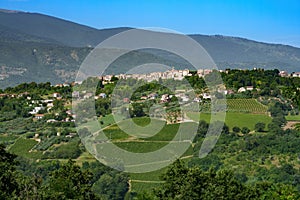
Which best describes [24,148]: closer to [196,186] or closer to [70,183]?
[70,183]

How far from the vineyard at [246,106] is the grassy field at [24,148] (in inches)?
511

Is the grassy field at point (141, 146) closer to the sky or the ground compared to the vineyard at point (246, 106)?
closer to the ground

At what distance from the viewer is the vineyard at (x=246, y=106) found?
3294cm

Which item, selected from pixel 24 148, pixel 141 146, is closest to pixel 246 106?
pixel 141 146

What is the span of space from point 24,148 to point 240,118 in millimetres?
13567

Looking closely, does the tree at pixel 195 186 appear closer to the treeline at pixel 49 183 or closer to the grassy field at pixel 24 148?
the treeline at pixel 49 183

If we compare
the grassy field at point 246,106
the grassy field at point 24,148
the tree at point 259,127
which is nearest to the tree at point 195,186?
the grassy field at point 24,148

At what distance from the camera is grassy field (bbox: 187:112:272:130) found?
30.5 meters

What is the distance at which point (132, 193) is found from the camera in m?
22.6

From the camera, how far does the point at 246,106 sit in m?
33.7

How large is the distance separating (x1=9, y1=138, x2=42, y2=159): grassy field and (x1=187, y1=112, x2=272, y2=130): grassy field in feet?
31.4

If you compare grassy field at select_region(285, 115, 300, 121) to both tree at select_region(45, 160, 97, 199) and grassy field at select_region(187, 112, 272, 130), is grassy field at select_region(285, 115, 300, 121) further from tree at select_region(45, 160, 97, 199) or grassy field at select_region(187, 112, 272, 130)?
tree at select_region(45, 160, 97, 199)

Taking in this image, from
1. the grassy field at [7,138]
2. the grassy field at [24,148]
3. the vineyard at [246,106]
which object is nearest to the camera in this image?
the grassy field at [24,148]

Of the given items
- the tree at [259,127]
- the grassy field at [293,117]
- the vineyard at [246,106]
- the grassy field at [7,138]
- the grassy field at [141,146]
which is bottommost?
the grassy field at [7,138]
